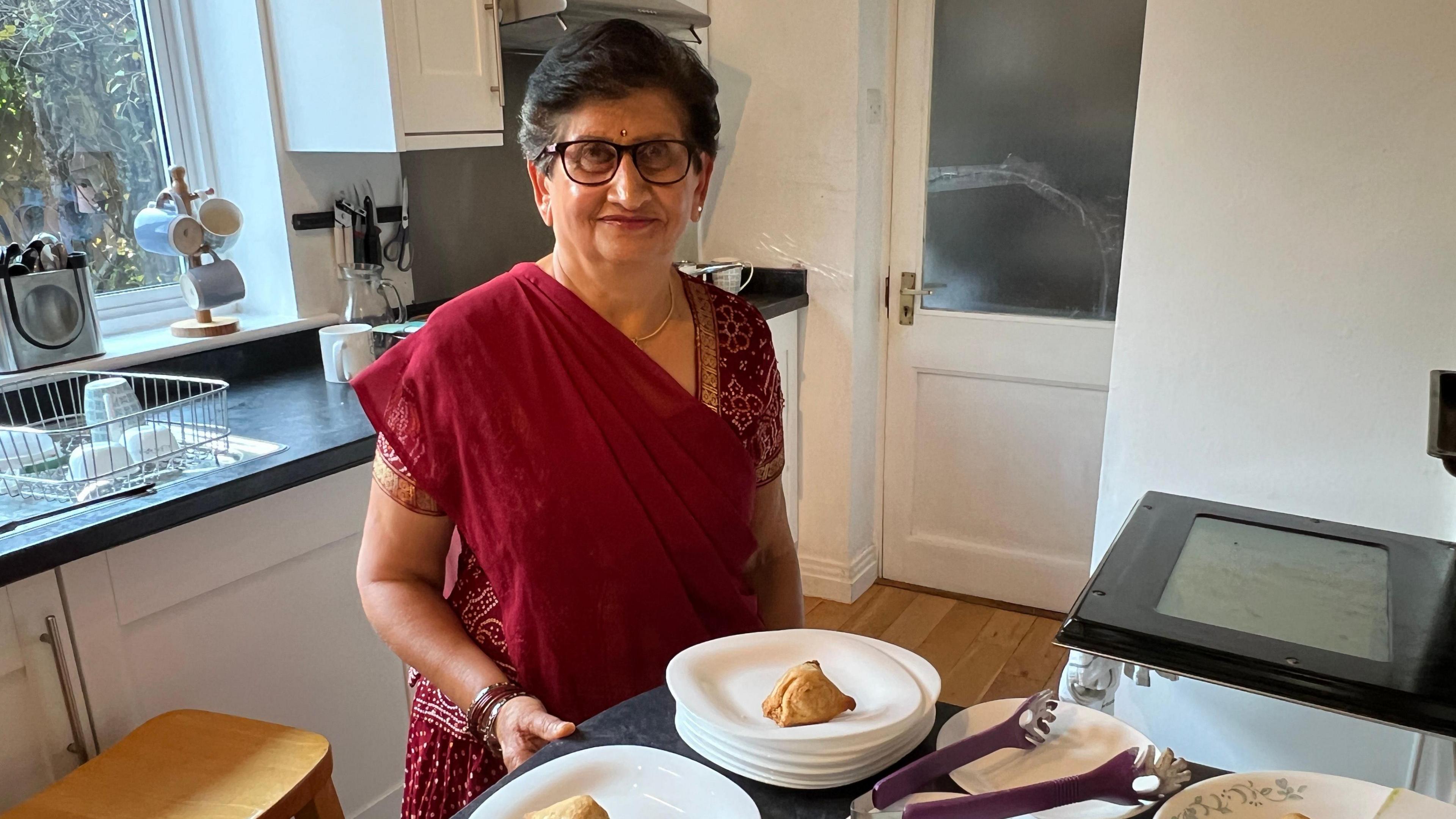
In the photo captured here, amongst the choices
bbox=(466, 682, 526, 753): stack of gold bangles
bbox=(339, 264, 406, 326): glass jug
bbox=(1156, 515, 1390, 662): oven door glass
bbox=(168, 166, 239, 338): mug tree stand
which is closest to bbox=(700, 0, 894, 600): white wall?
bbox=(339, 264, 406, 326): glass jug

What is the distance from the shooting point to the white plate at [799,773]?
794mm

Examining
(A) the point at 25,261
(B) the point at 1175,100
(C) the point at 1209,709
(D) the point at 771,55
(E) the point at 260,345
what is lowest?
(C) the point at 1209,709

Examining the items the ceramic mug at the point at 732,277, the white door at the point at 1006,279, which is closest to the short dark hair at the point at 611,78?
the ceramic mug at the point at 732,277

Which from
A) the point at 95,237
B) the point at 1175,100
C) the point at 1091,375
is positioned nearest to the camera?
the point at 1175,100

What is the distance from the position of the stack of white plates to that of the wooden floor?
1.58 m

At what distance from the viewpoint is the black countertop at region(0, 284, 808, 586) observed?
49.8 inches

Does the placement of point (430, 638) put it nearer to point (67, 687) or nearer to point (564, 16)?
point (67, 687)

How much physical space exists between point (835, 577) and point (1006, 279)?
1.01 meters

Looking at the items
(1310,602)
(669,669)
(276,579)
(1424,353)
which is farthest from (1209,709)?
(276,579)

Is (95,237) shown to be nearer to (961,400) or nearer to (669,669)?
(669,669)

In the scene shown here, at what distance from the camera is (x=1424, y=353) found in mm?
1429

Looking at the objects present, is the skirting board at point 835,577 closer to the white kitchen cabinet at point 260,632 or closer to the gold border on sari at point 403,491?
the white kitchen cabinet at point 260,632

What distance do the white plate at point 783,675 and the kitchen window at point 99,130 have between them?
1.72 meters

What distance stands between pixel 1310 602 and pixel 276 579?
1.47 m
